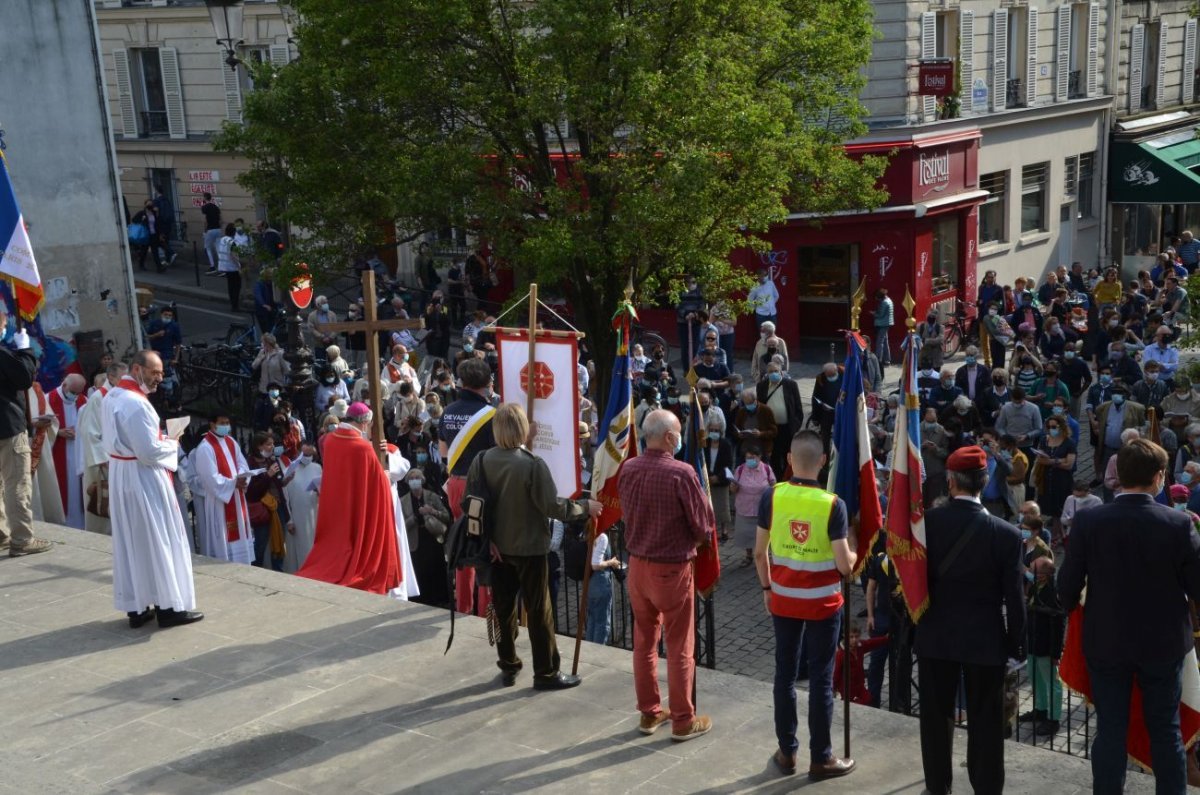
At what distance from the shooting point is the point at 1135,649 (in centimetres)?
616

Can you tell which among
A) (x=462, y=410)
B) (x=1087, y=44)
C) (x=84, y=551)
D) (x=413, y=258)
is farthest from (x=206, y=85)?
(x=462, y=410)

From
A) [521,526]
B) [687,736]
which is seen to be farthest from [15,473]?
[687,736]

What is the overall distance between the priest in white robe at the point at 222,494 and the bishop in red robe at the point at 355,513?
2.28m

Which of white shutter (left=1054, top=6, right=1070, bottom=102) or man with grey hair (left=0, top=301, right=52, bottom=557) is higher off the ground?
white shutter (left=1054, top=6, right=1070, bottom=102)

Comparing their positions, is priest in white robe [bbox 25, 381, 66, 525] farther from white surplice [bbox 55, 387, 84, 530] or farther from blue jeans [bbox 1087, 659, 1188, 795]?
blue jeans [bbox 1087, 659, 1188, 795]

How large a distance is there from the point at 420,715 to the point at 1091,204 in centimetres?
2943

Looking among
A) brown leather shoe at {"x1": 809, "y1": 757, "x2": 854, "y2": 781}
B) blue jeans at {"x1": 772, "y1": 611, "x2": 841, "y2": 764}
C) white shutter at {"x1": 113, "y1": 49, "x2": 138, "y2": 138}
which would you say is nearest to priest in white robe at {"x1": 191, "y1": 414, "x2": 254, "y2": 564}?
blue jeans at {"x1": 772, "y1": 611, "x2": 841, "y2": 764}

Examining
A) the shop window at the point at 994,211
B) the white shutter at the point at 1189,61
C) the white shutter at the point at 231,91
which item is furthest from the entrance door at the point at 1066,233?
the white shutter at the point at 231,91

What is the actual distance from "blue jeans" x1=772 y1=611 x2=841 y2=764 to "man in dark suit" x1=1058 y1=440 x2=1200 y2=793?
43.9 inches

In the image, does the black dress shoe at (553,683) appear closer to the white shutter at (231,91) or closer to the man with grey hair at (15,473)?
the man with grey hair at (15,473)

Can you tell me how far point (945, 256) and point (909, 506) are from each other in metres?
22.2

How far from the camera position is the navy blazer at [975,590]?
6.23 metres

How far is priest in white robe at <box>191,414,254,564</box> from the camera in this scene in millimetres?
12461

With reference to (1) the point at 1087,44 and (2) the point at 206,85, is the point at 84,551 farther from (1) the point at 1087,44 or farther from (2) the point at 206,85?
(1) the point at 1087,44
